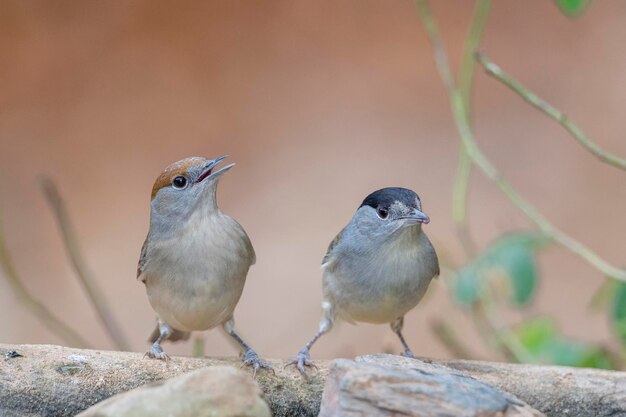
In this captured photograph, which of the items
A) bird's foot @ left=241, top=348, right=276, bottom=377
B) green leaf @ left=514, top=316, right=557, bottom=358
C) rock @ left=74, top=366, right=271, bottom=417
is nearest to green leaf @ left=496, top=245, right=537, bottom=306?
green leaf @ left=514, top=316, right=557, bottom=358

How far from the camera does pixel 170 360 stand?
10.9 feet

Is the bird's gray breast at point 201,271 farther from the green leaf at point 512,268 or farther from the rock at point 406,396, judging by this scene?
the rock at point 406,396

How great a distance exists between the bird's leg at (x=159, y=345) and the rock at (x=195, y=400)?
0.93 m

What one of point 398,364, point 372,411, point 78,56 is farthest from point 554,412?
point 78,56

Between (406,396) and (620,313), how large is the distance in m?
1.52

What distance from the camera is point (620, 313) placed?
3.65 m

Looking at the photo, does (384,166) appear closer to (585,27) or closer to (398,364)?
(585,27)

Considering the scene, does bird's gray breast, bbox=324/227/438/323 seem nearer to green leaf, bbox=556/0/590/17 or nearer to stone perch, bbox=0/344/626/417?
stone perch, bbox=0/344/626/417

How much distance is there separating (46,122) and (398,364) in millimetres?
5658

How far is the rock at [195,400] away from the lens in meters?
2.33

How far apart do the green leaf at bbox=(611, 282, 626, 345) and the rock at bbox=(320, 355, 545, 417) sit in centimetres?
122

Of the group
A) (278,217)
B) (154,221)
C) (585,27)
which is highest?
(585,27)

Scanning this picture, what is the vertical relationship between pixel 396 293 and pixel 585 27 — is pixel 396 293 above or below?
below

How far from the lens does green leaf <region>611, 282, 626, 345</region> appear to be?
3.63m
